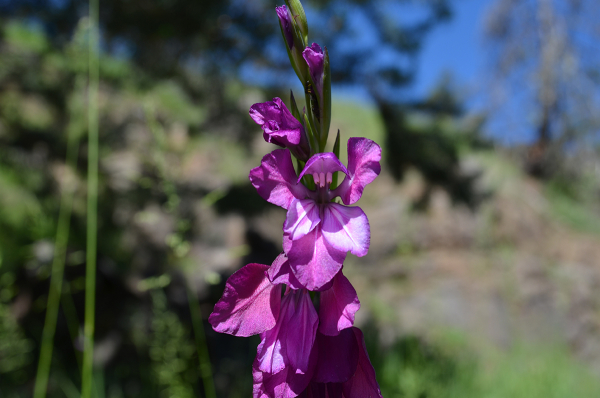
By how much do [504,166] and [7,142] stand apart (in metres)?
7.97

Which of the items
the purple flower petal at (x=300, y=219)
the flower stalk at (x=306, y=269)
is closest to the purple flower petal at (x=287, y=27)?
the flower stalk at (x=306, y=269)

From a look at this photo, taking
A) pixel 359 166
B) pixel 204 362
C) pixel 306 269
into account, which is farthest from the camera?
pixel 204 362

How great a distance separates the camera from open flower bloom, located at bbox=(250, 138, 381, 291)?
0.52 meters

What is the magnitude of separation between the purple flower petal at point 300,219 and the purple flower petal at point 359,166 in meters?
0.07

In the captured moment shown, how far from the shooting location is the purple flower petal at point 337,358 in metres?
0.55

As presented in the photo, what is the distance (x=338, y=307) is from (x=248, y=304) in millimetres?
137

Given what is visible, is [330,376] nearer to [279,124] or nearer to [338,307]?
[338,307]

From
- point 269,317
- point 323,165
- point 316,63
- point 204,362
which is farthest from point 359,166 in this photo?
point 204,362

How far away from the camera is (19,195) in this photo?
2.96 meters

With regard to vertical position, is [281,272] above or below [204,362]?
above

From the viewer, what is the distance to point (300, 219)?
1.84ft

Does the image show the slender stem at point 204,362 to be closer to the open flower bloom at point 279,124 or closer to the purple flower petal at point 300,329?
the purple flower petal at point 300,329

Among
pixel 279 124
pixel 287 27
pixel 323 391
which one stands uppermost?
pixel 287 27

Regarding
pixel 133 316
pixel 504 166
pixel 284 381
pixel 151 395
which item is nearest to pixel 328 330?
pixel 284 381
